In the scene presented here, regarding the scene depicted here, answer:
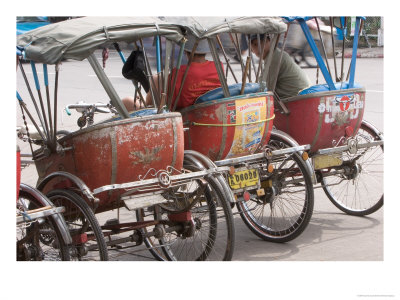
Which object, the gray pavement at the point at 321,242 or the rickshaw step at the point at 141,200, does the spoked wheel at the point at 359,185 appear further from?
the rickshaw step at the point at 141,200

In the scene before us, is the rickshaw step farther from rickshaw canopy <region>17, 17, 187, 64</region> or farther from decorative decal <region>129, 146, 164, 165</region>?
rickshaw canopy <region>17, 17, 187, 64</region>

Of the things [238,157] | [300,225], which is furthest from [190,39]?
[300,225]

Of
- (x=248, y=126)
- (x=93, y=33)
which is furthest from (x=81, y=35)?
(x=248, y=126)

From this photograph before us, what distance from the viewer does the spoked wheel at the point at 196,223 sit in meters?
4.48

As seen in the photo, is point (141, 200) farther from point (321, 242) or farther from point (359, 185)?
point (359, 185)

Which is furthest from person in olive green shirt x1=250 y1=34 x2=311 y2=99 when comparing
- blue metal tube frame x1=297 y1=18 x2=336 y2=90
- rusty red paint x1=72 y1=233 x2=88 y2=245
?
rusty red paint x1=72 y1=233 x2=88 y2=245

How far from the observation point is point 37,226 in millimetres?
3986

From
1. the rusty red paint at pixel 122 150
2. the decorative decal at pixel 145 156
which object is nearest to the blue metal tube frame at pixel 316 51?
the rusty red paint at pixel 122 150

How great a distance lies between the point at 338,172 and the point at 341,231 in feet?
1.67

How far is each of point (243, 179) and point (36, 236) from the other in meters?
1.67

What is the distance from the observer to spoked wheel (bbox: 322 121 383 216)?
229 inches

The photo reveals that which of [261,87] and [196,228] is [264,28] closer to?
[261,87]
